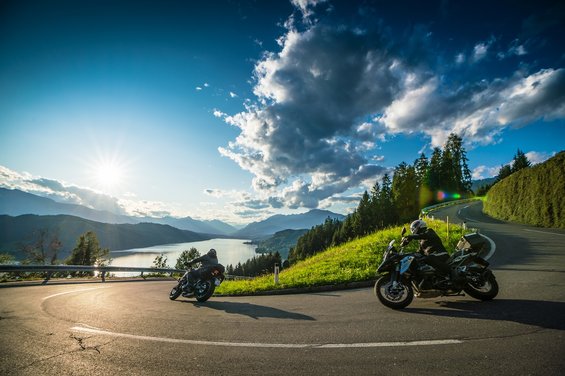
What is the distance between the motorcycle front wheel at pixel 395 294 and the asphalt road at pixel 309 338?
7.4 inches

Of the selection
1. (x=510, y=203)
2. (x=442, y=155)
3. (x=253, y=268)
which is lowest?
(x=253, y=268)

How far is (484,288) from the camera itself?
6121 millimetres

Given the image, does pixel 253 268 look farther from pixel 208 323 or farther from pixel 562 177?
pixel 208 323

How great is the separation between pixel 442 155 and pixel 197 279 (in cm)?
7542

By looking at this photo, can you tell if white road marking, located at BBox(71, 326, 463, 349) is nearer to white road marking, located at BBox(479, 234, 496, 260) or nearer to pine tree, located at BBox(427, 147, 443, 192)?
white road marking, located at BBox(479, 234, 496, 260)

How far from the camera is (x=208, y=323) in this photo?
5.85m

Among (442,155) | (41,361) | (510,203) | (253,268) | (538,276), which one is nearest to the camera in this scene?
(41,361)

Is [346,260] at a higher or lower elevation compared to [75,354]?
higher

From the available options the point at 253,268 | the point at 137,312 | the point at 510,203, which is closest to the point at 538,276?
the point at 137,312

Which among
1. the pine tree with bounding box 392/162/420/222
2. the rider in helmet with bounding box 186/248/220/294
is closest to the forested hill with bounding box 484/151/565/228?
the rider in helmet with bounding box 186/248/220/294

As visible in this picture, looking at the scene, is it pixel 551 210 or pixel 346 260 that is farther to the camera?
pixel 551 210

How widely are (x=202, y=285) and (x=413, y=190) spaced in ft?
197

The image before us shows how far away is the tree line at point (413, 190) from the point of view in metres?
60.3

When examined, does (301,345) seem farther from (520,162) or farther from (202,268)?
(520,162)
